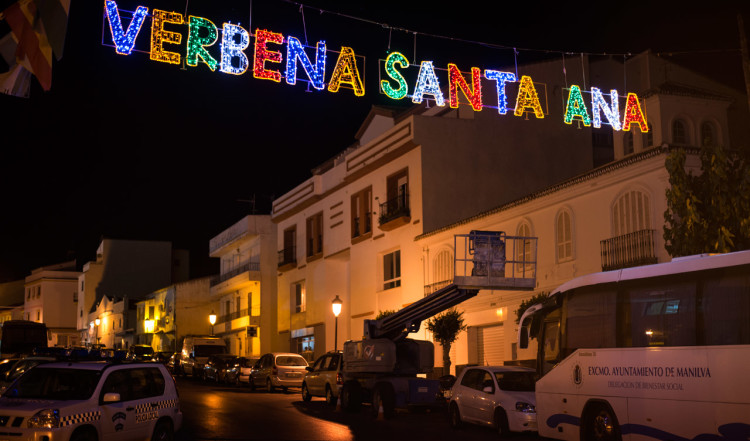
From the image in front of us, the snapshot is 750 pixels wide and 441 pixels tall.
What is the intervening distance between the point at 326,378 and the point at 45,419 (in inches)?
574

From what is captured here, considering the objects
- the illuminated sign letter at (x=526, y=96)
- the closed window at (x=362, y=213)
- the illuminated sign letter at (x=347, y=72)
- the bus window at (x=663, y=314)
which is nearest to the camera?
the bus window at (x=663, y=314)

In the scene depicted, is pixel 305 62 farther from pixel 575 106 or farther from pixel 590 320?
pixel 590 320

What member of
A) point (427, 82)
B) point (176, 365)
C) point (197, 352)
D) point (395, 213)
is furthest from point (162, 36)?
point (176, 365)

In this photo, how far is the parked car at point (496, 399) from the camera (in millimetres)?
16906

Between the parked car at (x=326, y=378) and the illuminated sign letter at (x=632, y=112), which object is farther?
the illuminated sign letter at (x=632, y=112)

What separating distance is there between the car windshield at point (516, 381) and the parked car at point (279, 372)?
14.8 meters

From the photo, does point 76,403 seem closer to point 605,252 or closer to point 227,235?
point 605,252

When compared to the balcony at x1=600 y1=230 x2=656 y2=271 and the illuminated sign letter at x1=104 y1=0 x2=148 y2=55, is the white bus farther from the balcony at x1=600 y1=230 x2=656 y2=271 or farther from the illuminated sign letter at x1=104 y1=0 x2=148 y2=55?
the illuminated sign letter at x1=104 y1=0 x2=148 y2=55

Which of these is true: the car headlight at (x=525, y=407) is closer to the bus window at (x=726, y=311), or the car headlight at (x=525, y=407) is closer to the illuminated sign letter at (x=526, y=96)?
the bus window at (x=726, y=311)

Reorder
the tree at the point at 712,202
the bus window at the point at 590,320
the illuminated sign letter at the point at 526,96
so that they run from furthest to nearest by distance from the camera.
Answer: the illuminated sign letter at the point at 526,96
the tree at the point at 712,202
the bus window at the point at 590,320

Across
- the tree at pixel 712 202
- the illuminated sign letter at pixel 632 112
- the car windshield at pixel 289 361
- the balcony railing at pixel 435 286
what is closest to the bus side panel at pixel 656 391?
the tree at pixel 712 202

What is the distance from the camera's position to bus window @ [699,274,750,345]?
11664 millimetres

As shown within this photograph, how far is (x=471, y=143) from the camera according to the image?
122 ft

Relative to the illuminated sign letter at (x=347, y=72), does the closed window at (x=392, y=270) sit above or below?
below
